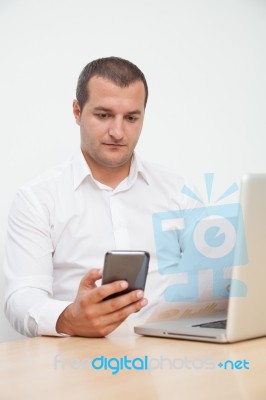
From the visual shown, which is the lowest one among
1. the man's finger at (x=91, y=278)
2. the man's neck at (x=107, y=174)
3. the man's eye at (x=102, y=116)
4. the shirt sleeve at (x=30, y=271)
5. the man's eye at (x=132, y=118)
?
the shirt sleeve at (x=30, y=271)

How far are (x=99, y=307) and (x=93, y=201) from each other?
3.05 feet

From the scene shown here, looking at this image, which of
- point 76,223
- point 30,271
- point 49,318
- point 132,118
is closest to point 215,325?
point 49,318

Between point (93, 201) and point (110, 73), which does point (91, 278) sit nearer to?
point (93, 201)

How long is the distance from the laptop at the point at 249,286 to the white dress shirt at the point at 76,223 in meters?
0.74

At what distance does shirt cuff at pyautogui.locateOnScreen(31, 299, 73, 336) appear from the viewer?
161 cm

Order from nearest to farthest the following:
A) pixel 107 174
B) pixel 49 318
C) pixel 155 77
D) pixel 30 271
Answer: pixel 49 318, pixel 30 271, pixel 107 174, pixel 155 77

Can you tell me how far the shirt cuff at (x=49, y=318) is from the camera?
1.61 m

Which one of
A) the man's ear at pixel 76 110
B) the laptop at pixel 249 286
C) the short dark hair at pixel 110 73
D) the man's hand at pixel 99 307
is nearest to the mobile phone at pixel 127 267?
the man's hand at pixel 99 307

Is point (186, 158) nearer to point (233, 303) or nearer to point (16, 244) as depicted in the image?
point (16, 244)

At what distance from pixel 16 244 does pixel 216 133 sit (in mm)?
1377

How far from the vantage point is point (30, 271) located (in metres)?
2.06

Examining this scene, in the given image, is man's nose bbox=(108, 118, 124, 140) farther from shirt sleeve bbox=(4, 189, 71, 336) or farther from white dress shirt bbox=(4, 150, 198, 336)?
shirt sleeve bbox=(4, 189, 71, 336)

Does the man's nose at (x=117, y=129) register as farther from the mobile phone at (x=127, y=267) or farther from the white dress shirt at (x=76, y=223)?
the mobile phone at (x=127, y=267)

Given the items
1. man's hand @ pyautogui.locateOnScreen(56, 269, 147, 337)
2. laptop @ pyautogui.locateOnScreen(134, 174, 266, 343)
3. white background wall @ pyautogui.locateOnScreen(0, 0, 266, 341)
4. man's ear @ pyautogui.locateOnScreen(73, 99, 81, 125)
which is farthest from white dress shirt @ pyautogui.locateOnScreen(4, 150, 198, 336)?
laptop @ pyautogui.locateOnScreen(134, 174, 266, 343)
